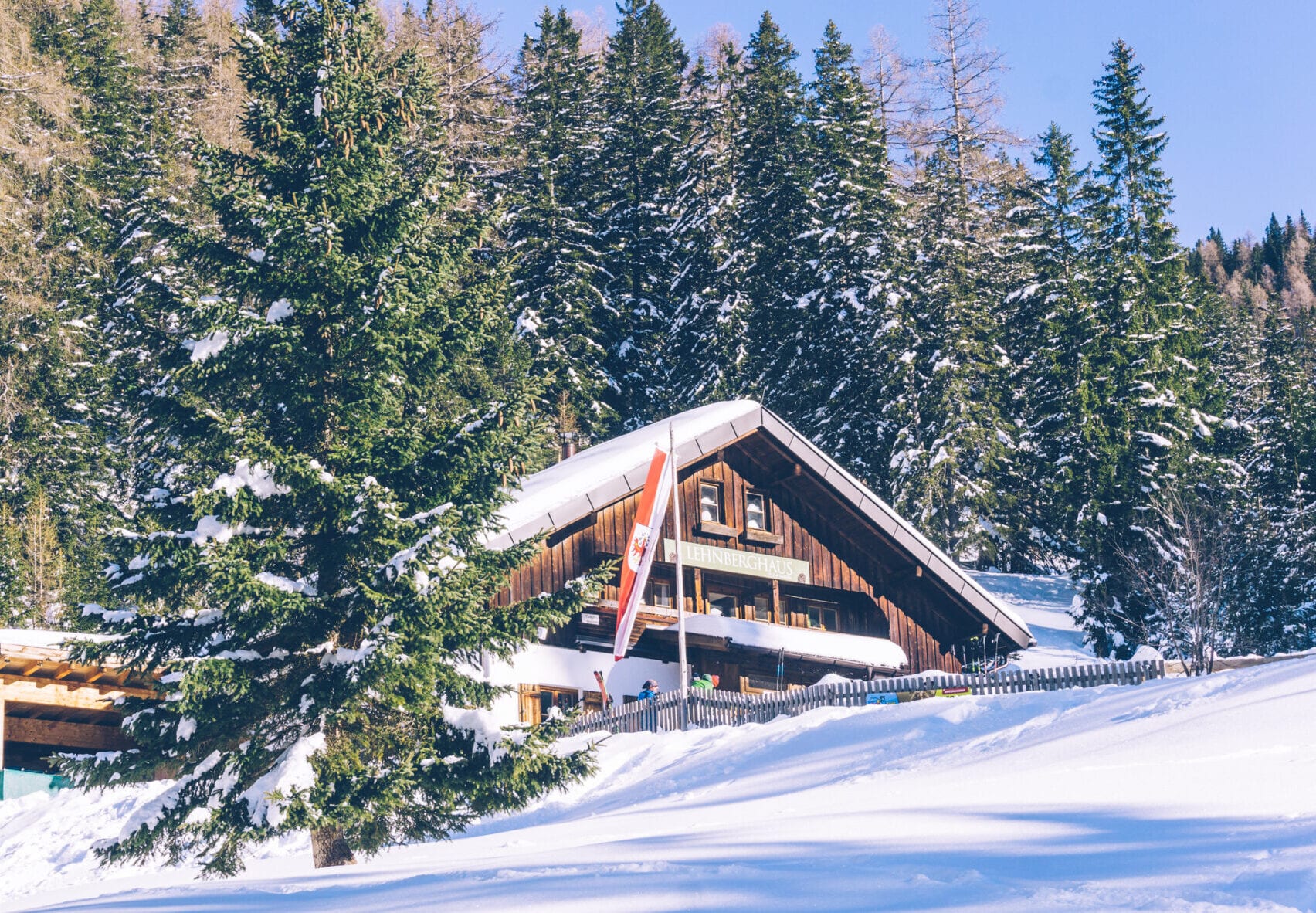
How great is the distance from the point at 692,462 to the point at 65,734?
13.1m

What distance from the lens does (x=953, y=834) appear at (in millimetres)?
6891

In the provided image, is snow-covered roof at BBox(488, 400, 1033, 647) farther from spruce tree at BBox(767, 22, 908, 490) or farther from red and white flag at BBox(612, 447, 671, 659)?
spruce tree at BBox(767, 22, 908, 490)

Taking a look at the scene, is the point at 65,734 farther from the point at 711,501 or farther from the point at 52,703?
the point at 711,501

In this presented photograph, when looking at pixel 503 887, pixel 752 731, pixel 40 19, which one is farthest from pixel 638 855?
pixel 40 19

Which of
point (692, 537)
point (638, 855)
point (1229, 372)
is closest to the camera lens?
point (638, 855)

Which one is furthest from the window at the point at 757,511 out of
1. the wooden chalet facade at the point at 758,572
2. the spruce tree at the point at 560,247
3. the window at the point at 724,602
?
the spruce tree at the point at 560,247

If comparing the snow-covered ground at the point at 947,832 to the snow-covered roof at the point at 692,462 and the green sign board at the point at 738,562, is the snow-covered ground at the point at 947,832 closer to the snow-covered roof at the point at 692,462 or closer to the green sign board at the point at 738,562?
the snow-covered roof at the point at 692,462

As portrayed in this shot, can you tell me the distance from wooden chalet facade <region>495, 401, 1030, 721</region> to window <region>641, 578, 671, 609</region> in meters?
0.03

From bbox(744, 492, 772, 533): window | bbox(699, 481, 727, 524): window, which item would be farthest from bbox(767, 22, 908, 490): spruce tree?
bbox(699, 481, 727, 524): window

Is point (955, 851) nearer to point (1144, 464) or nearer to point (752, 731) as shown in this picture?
point (752, 731)

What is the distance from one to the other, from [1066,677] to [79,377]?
108ft

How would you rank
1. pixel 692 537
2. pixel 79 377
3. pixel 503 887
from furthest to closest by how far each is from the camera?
pixel 79 377 < pixel 692 537 < pixel 503 887

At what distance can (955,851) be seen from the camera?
627 cm

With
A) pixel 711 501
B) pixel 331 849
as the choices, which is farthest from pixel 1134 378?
pixel 331 849
